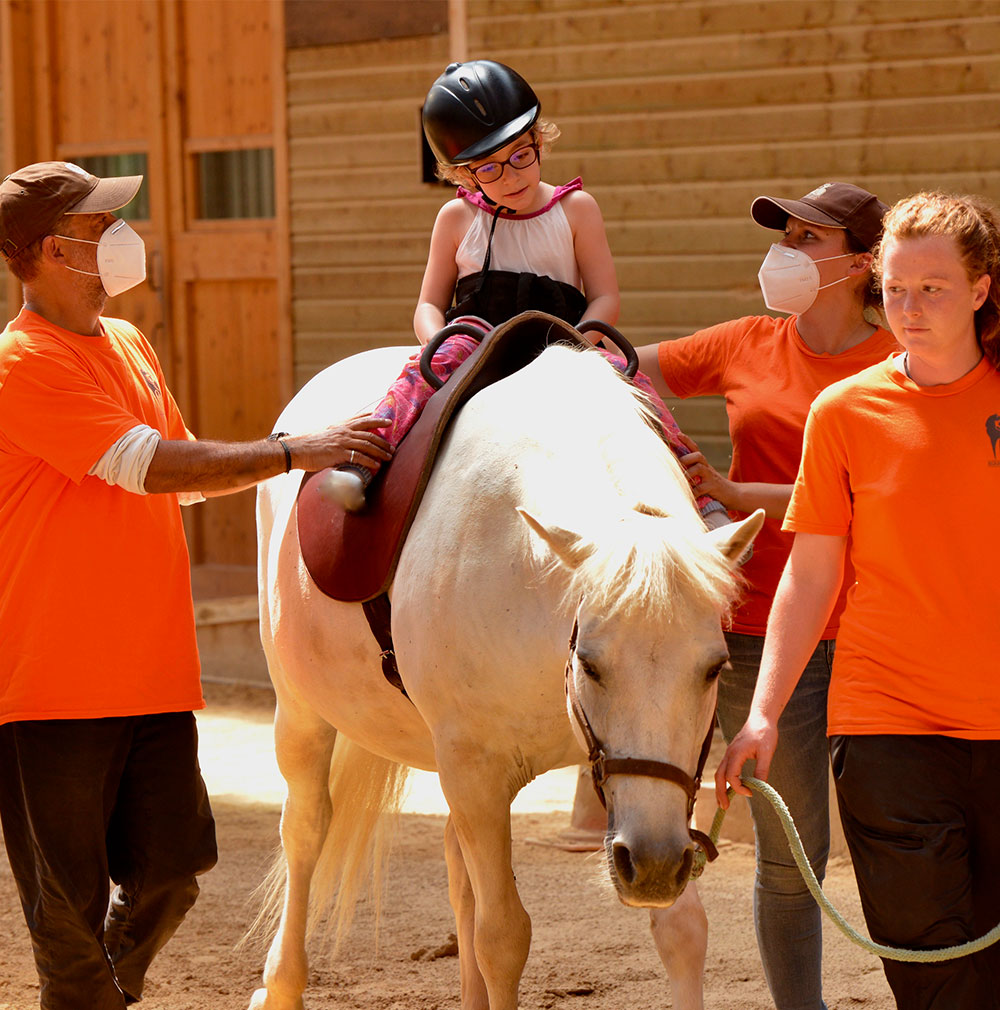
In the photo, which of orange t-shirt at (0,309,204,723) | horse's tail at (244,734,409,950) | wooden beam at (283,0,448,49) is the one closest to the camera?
orange t-shirt at (0,309,204,723)

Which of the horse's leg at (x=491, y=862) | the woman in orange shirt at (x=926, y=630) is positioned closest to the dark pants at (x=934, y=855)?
the woman in orange shirt at (x=926, y=630)

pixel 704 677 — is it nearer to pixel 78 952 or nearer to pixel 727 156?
pixel 78 952

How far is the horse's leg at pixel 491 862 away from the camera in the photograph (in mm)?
2768

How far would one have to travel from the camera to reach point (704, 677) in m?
2.24

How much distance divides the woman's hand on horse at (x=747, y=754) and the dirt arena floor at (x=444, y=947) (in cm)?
70

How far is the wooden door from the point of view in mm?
9039

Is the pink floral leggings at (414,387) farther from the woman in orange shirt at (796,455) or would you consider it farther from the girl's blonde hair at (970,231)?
the girl's blonde hair at (970,231)

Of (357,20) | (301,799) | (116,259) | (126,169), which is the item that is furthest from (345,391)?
(126,169)

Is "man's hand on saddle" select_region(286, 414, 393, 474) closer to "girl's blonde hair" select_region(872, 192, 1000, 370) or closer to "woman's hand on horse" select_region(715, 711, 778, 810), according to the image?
"woman's hand on horse" select_region(715, 711, 778, 810)

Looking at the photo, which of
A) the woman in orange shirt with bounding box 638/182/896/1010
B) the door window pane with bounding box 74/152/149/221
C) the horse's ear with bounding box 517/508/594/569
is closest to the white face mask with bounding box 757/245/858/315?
the woman in orange shirt with bounding box 638/182/896/1010

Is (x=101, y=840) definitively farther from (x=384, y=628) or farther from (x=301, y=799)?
(x=301, y=799)

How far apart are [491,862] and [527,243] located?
58.8 inches

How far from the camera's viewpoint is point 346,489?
2.94m

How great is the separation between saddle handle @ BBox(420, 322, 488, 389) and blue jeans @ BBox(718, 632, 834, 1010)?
2.67ft
